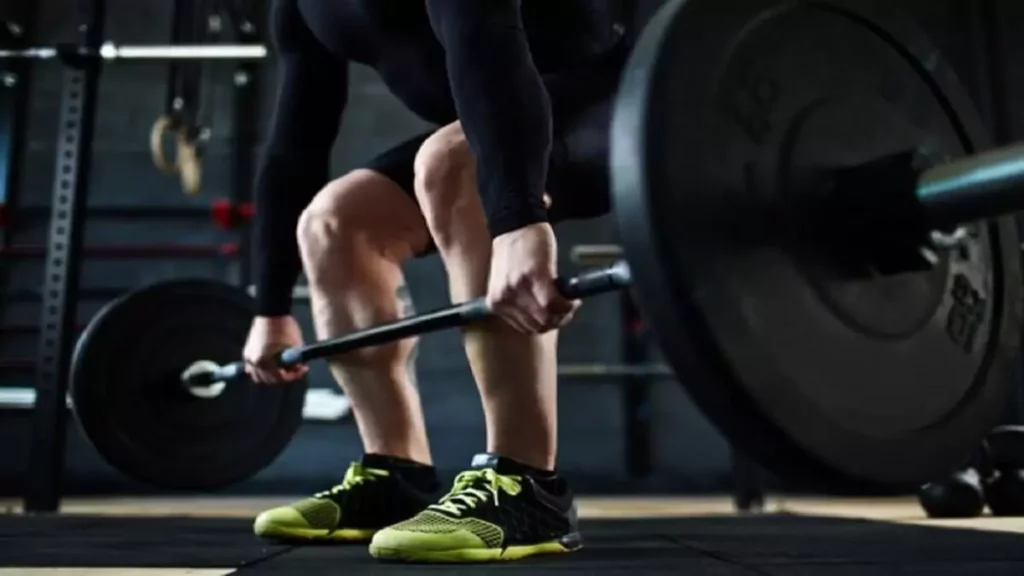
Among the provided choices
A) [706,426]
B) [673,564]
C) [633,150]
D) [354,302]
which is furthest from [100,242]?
[633,150]

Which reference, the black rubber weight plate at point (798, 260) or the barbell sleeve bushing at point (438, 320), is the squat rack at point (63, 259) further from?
the black rubber weight plate at point (798, 260)

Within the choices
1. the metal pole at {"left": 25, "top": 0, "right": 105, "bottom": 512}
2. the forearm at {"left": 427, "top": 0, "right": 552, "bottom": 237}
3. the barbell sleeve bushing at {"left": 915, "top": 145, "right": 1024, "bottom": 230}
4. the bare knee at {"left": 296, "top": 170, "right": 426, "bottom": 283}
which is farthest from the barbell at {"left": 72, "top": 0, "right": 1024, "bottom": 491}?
the metal pole at {"left": 25, "top": 0, "right": 105, "bottom": 512}

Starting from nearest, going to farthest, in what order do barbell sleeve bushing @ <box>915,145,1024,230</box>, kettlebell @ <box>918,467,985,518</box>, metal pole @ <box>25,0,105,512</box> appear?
barbell sleeve bushing @ <box>915,145,1024,230</box>
kettlebell @ <box>918,467,985,518</box>
metal pole @ <box>25,0,105,512</box>

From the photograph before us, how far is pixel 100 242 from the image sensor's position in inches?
152

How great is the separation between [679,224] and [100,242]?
349 centimetres

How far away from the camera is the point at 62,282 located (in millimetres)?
2506

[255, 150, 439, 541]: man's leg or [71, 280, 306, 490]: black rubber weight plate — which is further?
[71, 280, 306, 490]: black rubber weight plate

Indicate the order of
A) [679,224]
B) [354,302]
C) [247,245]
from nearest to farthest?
1. [679,224]
2. [354,302]
3. [247,245]

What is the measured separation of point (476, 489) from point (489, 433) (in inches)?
3.6

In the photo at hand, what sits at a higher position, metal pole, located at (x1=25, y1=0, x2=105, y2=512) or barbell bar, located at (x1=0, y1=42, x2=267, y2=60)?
barbell bar, located at (x1=0, y1=42, x2=267, y2=60)

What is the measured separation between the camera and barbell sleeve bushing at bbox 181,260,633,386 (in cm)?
95

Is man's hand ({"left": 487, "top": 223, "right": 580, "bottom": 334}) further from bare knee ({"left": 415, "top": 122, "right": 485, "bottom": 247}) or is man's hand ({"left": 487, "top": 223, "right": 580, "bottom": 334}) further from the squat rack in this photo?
the squat rack

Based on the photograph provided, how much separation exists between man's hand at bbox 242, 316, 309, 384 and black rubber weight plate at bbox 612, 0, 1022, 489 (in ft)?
3.06

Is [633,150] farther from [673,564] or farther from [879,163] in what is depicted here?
[673,564]
